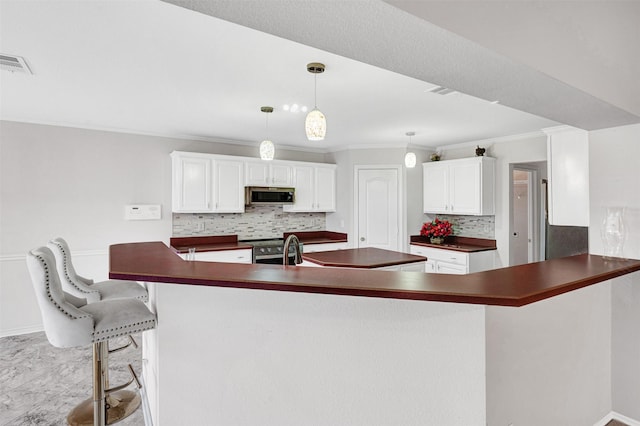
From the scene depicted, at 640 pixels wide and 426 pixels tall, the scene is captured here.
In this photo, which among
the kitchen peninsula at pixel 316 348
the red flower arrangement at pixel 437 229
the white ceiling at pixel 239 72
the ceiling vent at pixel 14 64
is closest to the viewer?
the white ceiling at pixel 239 72

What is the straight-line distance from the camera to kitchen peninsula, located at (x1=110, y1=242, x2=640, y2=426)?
1451 mm

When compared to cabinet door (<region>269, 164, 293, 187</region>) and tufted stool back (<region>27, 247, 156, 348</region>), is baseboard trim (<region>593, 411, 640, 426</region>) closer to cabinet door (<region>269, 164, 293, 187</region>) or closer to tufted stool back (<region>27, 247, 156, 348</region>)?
tufted stool back (<region>27, 247, 156, 348</region>)

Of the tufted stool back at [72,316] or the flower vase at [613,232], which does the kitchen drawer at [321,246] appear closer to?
the tufted stool back at [72,316]

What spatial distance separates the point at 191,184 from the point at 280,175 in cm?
133

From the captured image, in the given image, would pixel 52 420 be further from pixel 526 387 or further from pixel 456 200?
pixel 456 200

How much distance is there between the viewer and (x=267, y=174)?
5.09 m

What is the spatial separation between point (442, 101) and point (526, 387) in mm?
2498

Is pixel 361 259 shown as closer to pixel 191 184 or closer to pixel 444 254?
pixel 444 254

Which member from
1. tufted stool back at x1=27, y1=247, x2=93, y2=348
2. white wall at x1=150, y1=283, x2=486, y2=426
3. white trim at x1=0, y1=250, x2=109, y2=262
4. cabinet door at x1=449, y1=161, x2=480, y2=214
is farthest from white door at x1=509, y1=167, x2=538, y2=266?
white trim at x1=0, y1=250, x2=109, y2=262

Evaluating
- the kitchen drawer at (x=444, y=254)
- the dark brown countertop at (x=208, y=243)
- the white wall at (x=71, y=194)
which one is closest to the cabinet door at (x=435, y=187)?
the kitchen drawer at (x=444, y=254)

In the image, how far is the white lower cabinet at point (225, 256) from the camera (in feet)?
14.3

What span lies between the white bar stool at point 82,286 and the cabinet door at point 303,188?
3069mm

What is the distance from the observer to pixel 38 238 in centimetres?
396

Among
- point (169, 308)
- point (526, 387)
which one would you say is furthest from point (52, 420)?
point (526, 387)
